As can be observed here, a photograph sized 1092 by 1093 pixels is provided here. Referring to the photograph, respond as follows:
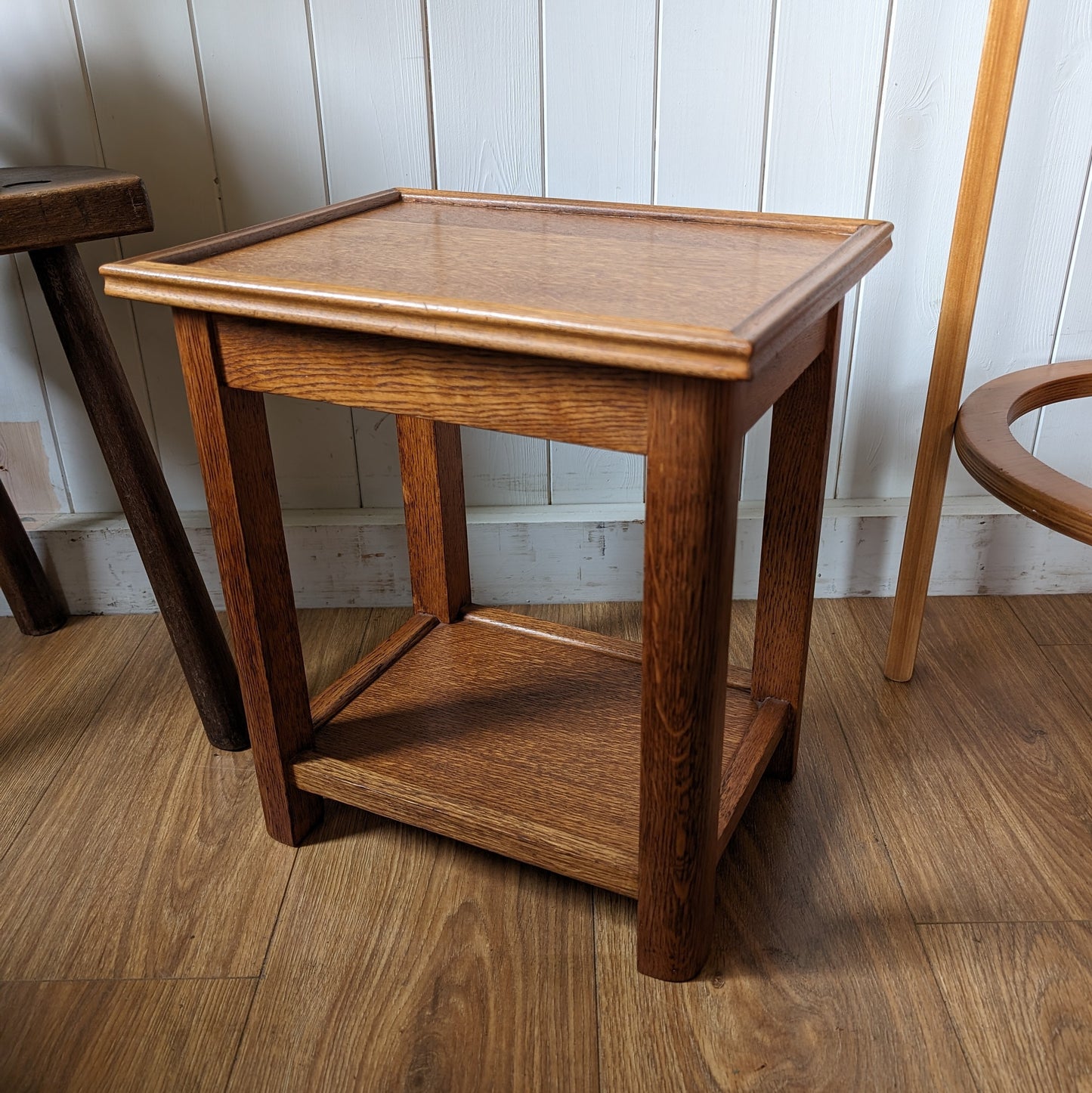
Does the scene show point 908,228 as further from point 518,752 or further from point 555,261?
point 518,752

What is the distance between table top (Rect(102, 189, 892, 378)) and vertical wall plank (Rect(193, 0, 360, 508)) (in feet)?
0.88

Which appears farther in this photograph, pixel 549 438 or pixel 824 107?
pixel 824 107

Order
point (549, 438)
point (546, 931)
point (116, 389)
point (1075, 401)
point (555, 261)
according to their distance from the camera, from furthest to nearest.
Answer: point (1075, 401)
point (116, 389)
point (546, 931)
point (555, 261)
point (549, 438)

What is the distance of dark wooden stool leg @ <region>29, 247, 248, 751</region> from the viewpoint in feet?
3.45

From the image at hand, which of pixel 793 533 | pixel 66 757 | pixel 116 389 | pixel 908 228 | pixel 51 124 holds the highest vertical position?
pixel 51 124

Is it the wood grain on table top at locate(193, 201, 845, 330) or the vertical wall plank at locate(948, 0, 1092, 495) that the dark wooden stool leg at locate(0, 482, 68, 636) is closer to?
the wood grain on table top at locate(193, 201, 845, 330)

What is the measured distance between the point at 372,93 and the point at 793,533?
2.42 feet

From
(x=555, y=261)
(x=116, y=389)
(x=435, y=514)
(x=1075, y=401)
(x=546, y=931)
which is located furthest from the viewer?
(x=1075, y=401)

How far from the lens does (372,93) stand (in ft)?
3.99

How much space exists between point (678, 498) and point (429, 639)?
2.03ft

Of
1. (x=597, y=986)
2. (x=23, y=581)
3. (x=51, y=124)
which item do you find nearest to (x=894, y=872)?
(x=597, y=986)

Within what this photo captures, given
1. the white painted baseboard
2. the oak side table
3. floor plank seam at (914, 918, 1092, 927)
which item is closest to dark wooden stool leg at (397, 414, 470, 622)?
the oak side table

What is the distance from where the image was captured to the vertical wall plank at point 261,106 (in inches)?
46.7

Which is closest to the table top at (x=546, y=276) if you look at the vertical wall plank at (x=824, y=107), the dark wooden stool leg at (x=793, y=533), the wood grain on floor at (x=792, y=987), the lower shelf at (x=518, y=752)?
the dark wooden stool leg at (x=793, y=533)
